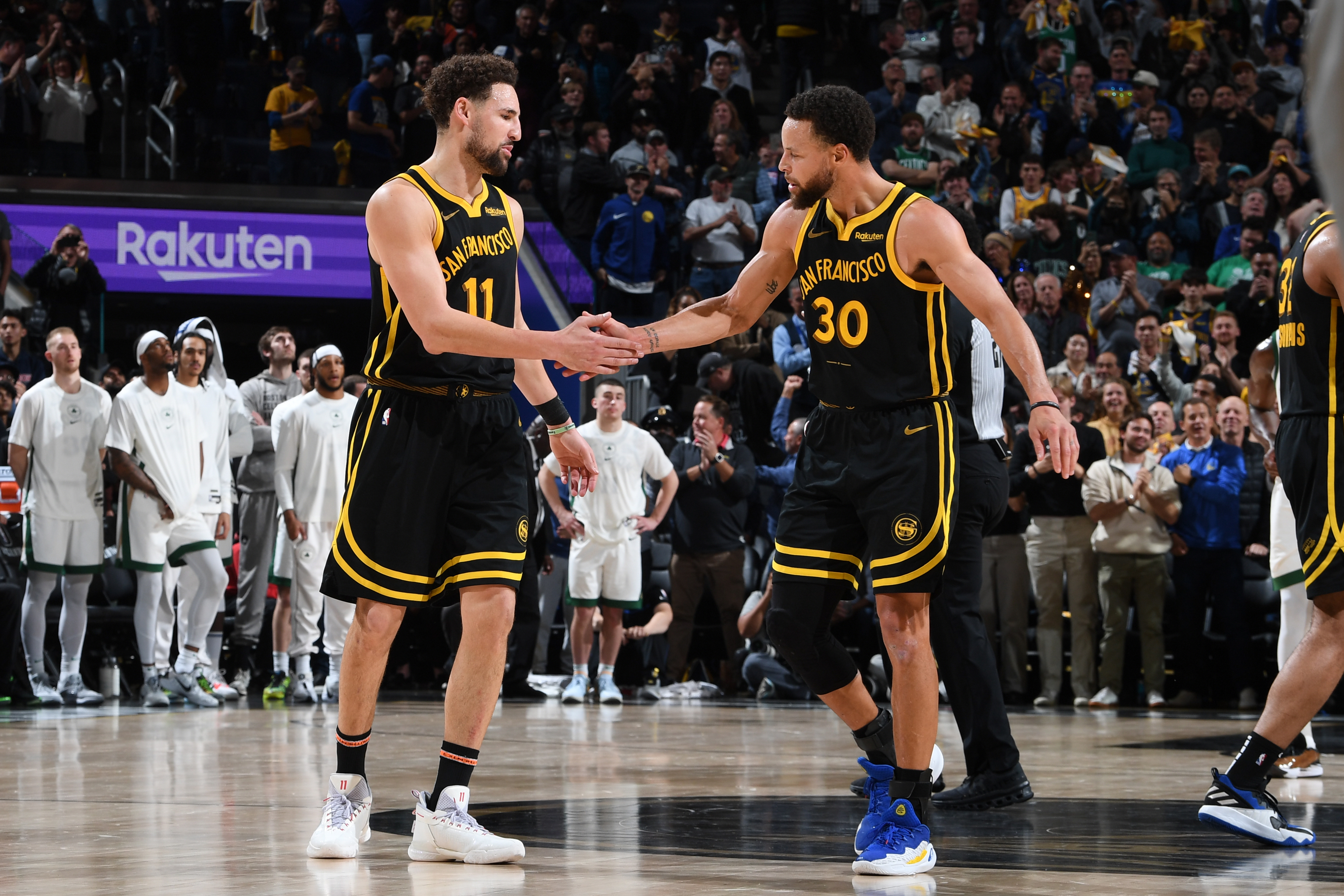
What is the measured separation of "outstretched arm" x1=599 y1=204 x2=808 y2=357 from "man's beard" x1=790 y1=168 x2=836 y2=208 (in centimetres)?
9

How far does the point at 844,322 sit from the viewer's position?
4121mm

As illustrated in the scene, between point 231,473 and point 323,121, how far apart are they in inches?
218

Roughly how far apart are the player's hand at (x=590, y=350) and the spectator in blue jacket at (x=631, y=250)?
372 inches

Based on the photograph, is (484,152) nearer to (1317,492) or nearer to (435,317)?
(435,317)

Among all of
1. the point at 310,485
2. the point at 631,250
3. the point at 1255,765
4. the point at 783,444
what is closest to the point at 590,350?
the point at 1255,765

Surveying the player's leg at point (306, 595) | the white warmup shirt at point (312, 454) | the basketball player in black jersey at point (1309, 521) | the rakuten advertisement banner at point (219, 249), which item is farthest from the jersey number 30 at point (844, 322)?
the rakuten advertisement banner at point (219, 249)

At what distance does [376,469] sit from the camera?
4070mm

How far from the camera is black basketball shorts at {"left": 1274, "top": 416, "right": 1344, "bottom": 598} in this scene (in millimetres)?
4297

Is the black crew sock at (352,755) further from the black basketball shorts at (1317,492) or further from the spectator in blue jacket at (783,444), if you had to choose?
the spectator in blue jacket at (783,444)

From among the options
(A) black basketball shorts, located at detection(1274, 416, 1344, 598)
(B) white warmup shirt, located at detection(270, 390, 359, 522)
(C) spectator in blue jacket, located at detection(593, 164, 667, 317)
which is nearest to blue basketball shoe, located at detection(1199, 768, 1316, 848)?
(A) black basketball shorts, located at detection(1274, 416, 1344, 598)

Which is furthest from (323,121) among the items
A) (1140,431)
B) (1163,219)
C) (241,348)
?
(1140,431)

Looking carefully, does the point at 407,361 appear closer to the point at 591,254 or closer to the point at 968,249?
the point at 968,249

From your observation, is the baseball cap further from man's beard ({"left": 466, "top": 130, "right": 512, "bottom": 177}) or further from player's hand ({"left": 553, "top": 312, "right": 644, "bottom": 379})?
player's hand ({"left": 553, "top": 312, "right": 644, "bottom": 379})

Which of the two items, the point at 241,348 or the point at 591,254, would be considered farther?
the point at 241,348
